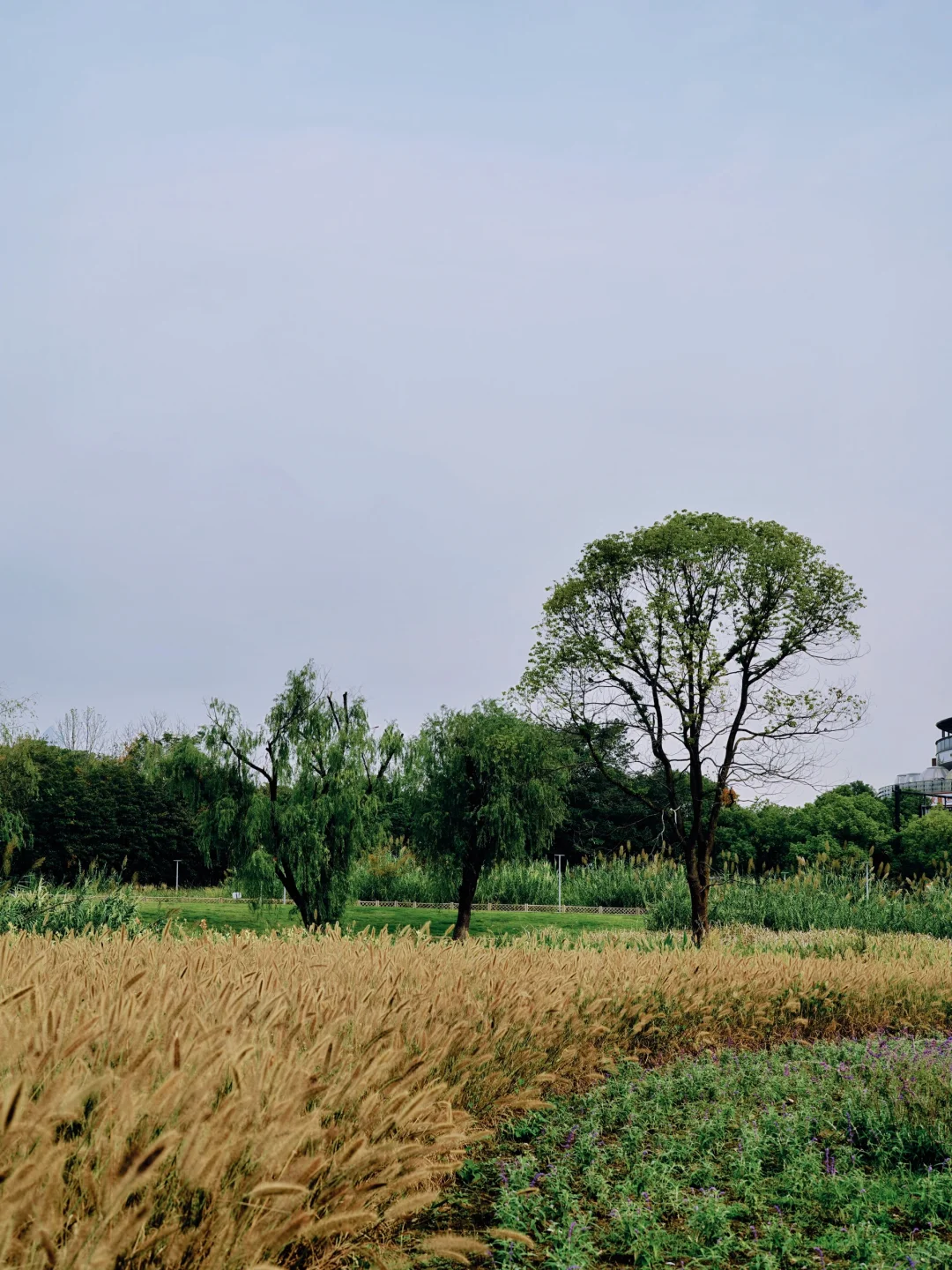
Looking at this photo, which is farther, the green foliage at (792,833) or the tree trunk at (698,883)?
the green foliage at (792,833)

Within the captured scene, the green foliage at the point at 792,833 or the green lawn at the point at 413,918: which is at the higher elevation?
the green foliage at the point at 792,833

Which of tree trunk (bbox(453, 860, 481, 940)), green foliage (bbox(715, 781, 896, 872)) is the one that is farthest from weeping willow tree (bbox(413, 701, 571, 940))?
green foliage (bbox(715, 781, 896, 872))

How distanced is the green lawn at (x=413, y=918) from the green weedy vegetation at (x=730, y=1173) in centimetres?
1505

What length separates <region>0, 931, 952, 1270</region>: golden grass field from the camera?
2346 mm

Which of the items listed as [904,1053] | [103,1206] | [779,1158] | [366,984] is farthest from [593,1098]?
[103,1206]

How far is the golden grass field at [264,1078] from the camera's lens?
2346 mm

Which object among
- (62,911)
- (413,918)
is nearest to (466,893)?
(413,918)

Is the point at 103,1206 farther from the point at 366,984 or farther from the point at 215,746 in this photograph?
the point at 215,746

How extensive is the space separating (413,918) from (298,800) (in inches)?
328

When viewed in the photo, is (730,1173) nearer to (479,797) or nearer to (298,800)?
(298,800)

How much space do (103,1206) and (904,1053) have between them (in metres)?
6.78

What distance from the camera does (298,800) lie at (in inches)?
703

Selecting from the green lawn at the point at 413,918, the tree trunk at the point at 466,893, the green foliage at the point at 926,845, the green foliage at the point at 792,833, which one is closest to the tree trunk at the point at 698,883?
the green lawn at the point at 413,918

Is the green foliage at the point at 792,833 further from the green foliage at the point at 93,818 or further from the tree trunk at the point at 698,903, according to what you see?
the green foliage at the point at 93,818
